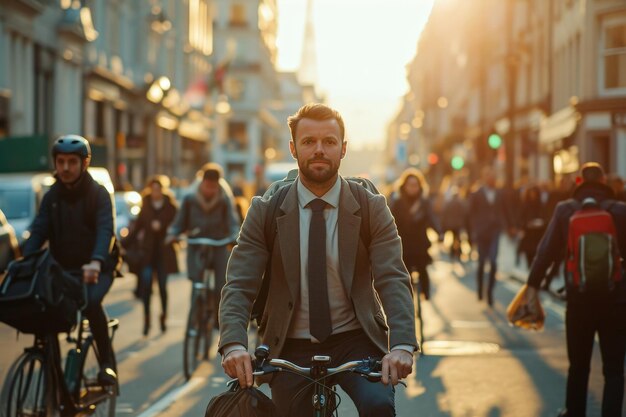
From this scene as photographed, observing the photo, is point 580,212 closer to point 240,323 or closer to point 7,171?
point 240,323

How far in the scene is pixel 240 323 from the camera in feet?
14.6

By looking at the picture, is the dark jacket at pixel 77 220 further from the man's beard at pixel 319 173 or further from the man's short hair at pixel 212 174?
the man's short hair at pixel 212 174

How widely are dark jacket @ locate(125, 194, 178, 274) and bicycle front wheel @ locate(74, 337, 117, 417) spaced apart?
618 centimetres

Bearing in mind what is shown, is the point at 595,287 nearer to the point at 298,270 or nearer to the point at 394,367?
the point at 298,270

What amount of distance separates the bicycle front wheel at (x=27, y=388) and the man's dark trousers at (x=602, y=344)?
3376mm

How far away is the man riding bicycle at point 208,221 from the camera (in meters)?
12.5

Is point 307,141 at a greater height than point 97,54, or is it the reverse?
point 97,54

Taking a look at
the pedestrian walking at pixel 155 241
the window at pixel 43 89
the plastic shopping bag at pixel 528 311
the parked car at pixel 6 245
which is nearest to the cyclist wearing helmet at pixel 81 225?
the plastic shopping bag at pixel 528 311

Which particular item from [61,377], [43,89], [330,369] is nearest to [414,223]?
[61,377]

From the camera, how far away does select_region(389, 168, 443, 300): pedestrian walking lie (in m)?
13.3

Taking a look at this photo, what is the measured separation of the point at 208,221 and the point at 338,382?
8.28 meters

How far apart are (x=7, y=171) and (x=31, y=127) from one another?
723 cm

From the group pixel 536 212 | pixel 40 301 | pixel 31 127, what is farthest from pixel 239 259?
pixel 31 127

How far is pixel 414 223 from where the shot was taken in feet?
44.0
